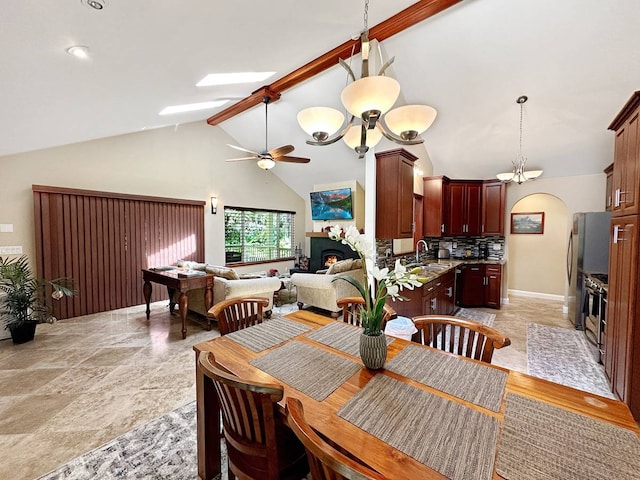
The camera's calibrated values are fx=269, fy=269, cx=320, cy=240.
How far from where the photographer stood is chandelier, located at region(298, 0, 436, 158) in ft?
5.43

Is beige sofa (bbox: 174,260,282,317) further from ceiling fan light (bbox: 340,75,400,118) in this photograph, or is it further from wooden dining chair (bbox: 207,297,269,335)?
ceiling fan light (bbox: 340,75,400,118)

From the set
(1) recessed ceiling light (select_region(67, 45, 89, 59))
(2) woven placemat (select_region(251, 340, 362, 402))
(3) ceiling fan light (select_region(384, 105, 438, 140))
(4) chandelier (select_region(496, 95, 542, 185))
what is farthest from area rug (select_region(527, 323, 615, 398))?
(1) recessed ceiling light (select_region(67, 45, 89, 59))

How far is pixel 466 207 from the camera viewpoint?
17.6 feet

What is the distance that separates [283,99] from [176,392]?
463 centimetres

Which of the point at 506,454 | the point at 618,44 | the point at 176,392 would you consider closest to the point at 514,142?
the point at 618,44

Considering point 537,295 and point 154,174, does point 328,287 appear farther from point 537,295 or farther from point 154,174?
point 537,295

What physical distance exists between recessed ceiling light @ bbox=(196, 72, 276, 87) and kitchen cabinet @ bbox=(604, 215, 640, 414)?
409cm

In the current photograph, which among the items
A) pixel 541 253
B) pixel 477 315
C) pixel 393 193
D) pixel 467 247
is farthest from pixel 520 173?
pixel 541 253

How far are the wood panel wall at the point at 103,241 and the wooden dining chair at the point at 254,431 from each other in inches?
187

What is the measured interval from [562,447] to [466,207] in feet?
16.9

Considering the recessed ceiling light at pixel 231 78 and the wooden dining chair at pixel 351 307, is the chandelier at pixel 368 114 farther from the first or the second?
the recessed ceiling light at pixel 231 78

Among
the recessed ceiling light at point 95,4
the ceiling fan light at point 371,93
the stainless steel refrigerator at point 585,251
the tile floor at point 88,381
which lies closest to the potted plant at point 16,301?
the tile floor at point 88,381

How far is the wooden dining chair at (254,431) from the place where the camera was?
3.32 feet

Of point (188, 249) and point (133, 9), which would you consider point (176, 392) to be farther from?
point (188, 249)
